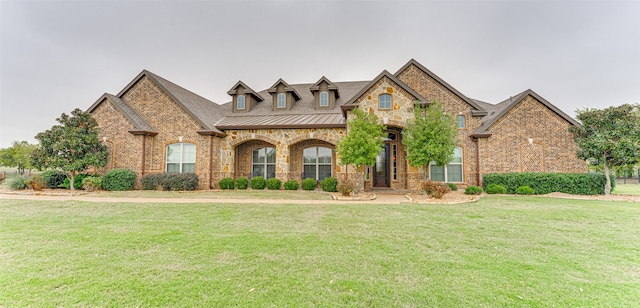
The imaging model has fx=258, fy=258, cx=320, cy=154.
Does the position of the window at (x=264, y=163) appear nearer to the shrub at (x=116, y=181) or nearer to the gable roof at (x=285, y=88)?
the gable roof at (x=285, y=88)

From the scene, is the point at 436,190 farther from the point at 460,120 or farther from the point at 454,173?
the point at 460,120

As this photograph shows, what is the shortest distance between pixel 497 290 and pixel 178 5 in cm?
1727

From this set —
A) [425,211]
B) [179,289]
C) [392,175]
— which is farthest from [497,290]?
[392,175]

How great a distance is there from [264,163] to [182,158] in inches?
191

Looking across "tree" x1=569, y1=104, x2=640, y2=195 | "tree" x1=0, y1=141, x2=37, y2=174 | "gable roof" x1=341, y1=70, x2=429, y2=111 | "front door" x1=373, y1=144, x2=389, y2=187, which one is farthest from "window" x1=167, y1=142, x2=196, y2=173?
"tree" x1=0, y1=141, x2=37, y2=174

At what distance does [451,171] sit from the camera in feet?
49.2

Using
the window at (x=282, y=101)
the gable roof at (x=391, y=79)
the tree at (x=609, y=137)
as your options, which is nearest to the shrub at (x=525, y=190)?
the tree at (x=609, y=137)

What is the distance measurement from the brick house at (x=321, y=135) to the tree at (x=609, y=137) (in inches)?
31.7

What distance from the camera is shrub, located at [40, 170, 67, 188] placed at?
14102mm

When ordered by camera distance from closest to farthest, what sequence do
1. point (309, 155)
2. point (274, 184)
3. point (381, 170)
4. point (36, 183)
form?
point (36, 183) < point (274, 184) < point (381, 170) < point (309, 155)

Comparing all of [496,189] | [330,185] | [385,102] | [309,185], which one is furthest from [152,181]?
[496,189]

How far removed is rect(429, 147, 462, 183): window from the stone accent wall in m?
1.13

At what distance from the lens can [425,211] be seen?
8.17 m

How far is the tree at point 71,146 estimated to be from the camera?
13.2 meters
